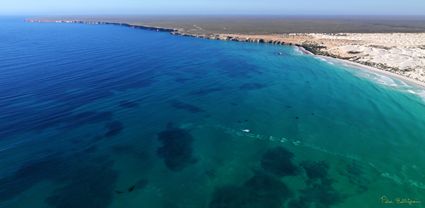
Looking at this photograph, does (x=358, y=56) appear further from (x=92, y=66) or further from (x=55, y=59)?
(x=55, y=59)

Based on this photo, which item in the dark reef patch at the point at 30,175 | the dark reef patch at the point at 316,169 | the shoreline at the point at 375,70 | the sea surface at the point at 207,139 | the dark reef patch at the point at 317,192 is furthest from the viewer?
the shoreline at the point at 375,70

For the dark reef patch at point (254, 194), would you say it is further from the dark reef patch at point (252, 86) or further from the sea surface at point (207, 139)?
the dark reef patch at point (252, 86)

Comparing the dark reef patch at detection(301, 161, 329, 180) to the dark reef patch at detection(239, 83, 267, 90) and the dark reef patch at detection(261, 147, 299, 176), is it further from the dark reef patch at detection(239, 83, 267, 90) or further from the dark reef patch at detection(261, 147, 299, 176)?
the dark reef patch at detection(239, 83, 267, 90)

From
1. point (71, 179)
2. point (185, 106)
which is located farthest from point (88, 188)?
point (185, 106)

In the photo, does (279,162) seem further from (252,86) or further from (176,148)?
(252,86)

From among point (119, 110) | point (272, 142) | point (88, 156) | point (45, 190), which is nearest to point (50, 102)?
point (119, 110)

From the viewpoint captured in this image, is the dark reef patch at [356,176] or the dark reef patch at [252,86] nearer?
the dark reef patch at [356,176]

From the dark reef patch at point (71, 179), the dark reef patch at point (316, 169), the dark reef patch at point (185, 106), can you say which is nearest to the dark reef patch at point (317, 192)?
the dark reef patch at point (316, 169)
